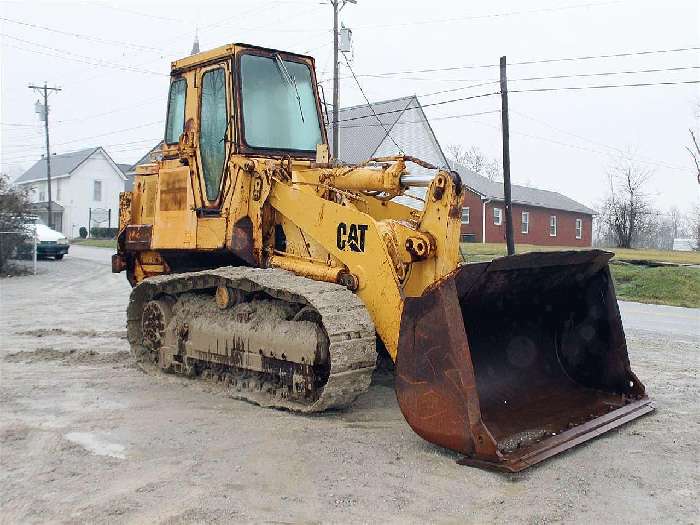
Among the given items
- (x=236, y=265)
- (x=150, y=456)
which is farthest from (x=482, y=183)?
(x=150, y=456)

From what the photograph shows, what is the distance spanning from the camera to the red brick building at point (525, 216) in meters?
40.6

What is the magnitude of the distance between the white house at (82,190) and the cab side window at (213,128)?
48.2 m

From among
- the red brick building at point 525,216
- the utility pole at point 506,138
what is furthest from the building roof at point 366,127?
the utility pole at point 506,138

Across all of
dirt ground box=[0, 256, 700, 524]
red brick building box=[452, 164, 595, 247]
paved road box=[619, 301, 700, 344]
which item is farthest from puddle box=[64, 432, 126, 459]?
red brick building box=[452, 164, 595, 247]

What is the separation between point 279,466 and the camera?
15.3ft

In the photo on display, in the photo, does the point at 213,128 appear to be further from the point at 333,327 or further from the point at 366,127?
the point at 366,127

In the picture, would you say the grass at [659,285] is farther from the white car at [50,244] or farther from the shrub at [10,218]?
the white car at [50,244]

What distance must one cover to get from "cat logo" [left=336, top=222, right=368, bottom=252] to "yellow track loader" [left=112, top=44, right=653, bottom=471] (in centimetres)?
1

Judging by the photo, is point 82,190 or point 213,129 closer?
point 213,129

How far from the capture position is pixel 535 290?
6137 mm

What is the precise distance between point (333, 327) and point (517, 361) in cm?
176

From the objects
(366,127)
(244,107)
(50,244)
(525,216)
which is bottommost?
(50,244)

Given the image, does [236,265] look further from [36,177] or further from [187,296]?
[36,177]

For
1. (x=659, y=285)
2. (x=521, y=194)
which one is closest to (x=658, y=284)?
(x=659, y=285)
